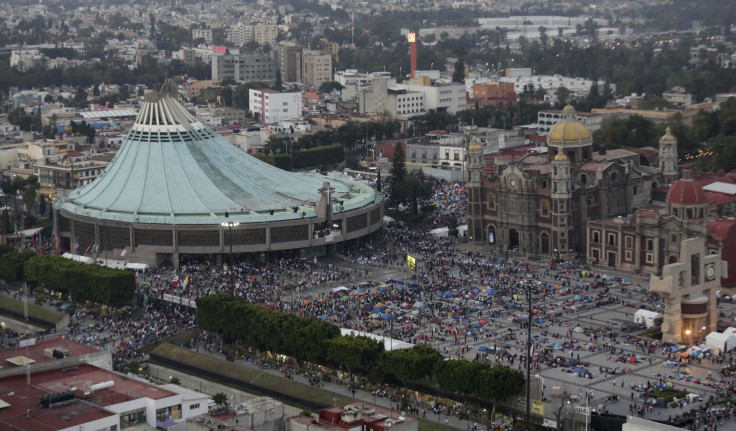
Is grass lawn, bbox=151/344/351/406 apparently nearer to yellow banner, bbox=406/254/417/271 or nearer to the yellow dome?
yellow banner, bbox=406/254/417/271

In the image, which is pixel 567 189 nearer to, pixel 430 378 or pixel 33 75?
pixel 430 378

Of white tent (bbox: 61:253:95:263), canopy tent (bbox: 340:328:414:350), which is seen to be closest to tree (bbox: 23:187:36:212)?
white tent (bbox: 61:253:95:263)

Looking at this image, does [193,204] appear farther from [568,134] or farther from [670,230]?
[670,230]

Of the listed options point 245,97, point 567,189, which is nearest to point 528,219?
point 567,189

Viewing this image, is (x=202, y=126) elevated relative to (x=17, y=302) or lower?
elevated

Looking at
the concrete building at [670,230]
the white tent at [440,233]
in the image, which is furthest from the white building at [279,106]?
the concrete building at [670,230]

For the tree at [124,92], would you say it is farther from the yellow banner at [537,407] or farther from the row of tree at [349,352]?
the yellow banner at [537,407]

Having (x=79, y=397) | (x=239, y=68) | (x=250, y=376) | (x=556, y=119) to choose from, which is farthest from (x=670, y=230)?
(x=239, y=68)
